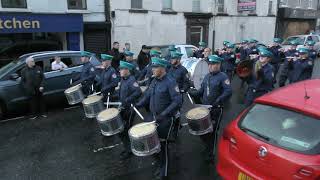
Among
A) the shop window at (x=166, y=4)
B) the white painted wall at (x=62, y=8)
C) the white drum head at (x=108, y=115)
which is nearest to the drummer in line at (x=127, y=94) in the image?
the white drum head at (x=108, y=115)

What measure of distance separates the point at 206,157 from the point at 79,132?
10.8ft

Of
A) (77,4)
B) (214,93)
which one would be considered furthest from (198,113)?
(77,4)

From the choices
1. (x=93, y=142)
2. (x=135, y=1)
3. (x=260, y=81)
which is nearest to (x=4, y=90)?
(x=93, y=142)

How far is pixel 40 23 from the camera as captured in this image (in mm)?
14609

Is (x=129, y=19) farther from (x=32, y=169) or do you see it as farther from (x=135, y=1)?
(x=32, y=169)

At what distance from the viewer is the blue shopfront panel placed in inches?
539

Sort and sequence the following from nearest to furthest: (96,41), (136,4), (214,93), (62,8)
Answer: (214,93), (62,8), (96,41), (136,4)

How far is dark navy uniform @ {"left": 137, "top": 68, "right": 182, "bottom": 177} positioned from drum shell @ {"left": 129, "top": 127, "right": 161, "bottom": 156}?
1.48 ft

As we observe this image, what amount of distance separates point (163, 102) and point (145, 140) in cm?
89

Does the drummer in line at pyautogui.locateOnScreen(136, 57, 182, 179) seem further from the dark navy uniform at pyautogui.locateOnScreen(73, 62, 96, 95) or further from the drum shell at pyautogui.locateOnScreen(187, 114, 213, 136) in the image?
the dark navy uniform at pyautogui.locateOnScreen(73, 62, 96, 95)

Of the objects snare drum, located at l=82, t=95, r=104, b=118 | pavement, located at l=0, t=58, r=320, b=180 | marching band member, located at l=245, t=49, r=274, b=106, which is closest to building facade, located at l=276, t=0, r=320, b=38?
pavement, located at l=0, t=58, r=320, b=180

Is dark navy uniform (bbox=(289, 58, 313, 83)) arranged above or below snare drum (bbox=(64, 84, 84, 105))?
above

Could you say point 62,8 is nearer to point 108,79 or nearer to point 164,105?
point 108,79

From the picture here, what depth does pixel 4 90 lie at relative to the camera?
8734 mm
